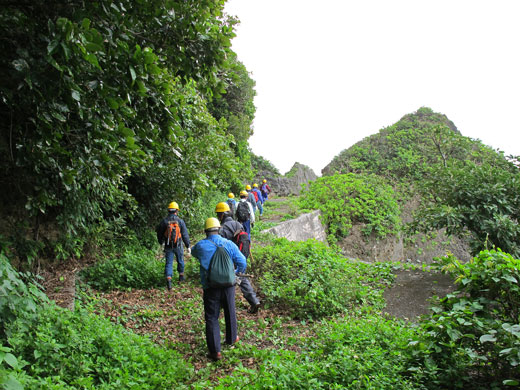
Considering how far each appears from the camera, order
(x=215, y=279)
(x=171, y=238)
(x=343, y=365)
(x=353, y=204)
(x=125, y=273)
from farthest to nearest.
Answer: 1. (x=353, y=204)
2. (x=125, y=273)
3. (x=171, y=238)
4. (x=215, y=279)
5. (x=343, y=365)

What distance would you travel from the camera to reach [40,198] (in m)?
5.15

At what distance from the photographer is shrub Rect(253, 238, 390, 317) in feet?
21.9

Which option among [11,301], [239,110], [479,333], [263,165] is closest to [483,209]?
[479,333]

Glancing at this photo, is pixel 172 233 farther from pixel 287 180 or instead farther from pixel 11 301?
pixel 287 180

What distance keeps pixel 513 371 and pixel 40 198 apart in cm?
631

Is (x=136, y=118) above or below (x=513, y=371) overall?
above

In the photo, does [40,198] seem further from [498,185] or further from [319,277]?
Result: [498,185]

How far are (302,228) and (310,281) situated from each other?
727 centimetres

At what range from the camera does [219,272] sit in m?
4.66

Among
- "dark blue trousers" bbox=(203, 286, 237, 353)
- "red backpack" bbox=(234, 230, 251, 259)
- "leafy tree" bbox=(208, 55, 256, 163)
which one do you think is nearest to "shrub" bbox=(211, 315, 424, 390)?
"dark blue trousers" bbox=(203, 286, 237, 353)

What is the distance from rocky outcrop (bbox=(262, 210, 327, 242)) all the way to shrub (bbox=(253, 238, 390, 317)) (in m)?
3.60

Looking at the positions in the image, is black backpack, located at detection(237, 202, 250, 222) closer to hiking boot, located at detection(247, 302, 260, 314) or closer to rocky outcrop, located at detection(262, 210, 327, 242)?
rocky outcrop, located at detection(262, 210, 327, 242)

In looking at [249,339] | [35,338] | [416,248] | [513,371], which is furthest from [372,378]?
[416,248]

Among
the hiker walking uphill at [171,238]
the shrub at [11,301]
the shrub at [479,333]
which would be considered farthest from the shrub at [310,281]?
the shrub at [11,301]
